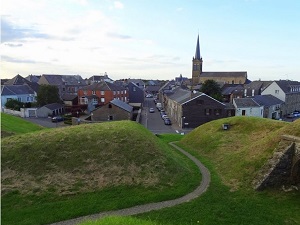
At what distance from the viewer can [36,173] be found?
1797 cm

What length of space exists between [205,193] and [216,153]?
340 inches

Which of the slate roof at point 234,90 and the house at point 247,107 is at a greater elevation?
the slate roof at point 234,90

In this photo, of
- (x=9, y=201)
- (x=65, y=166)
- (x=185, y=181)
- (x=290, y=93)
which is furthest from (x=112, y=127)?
(x=290, y=93)

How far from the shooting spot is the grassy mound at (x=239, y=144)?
61.7 feet

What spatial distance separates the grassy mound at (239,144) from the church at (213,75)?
8693cm

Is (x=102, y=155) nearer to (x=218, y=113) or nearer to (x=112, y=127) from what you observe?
(x=112, y=127)

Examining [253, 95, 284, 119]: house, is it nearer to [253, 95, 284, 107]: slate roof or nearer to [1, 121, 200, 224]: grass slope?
[253, 95, 284, 107]: slate roof

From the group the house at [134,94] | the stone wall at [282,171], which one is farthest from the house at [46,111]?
the stone wall at [282,171]

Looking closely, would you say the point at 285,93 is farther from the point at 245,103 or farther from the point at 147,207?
the point at 147,207

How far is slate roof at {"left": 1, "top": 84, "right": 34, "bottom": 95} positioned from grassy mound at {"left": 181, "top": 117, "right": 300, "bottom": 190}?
52.7m

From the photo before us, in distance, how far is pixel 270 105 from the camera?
60.5 meters

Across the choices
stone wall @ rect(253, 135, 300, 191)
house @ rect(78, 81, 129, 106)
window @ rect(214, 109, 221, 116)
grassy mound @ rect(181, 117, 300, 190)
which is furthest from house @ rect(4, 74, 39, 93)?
stone wall @ rect(253, 135, 300, 191)

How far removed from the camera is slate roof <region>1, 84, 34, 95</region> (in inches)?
2601

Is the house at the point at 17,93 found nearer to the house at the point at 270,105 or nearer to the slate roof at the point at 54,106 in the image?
the slate roof at the point at 54,106
